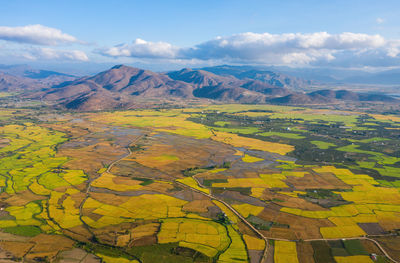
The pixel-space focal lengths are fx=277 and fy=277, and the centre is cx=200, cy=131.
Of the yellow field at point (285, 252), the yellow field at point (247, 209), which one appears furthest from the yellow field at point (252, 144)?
the yellow field at point (285, 252)

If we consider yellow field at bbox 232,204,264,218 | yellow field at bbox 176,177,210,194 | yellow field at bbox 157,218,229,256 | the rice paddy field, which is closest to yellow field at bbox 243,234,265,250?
the rice paddy field

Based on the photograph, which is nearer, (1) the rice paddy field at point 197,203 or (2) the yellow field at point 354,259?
(2) the yellow field at point 354,259

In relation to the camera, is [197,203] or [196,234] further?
[197,203]

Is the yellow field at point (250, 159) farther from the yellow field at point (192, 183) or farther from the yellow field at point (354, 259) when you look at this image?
the yellow field at point (354, 259)

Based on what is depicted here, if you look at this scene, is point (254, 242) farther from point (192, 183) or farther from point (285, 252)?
point (192, 183)

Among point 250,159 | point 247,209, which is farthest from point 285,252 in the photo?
point 250,159

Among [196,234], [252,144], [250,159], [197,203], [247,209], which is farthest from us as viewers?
[252,144]

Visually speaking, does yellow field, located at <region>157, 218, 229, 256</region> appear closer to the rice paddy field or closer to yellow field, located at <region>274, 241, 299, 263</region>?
the rice paddy field

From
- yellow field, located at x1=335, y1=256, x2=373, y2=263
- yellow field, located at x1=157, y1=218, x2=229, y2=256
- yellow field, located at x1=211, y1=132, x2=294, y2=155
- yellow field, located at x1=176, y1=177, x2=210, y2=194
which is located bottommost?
yellow field, located at x1=211, y1=132, x2=294, y2=155
